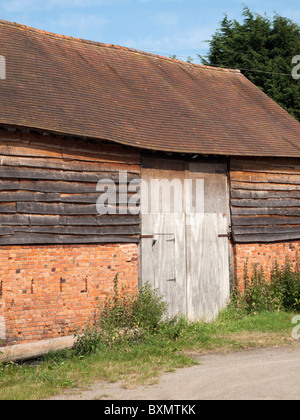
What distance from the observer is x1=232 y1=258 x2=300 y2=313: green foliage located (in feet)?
38.7

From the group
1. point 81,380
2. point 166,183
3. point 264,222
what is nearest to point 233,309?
point 264,222

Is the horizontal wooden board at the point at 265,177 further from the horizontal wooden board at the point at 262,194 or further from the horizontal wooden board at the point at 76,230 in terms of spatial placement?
the horizontal wooden board at the point at 76,230

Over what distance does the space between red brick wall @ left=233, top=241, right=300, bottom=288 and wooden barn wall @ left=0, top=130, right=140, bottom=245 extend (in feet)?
9.48

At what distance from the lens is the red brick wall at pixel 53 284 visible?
8703 millimetres

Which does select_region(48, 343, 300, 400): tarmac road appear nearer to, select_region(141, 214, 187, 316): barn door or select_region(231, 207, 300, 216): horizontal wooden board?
select_region(141, 214, 187, 316): barn door

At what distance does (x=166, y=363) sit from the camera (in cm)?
802

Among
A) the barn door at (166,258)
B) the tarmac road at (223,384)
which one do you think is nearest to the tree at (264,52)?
the barn door at (166,258)

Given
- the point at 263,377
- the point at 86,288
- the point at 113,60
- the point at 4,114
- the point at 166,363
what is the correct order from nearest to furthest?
the point at 263,377 < the point at 166,363 < the point at 4,114 < the point at 86,288 < the point at 113,60

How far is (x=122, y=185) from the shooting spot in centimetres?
1030

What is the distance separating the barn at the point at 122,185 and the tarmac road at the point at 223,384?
2567 mm

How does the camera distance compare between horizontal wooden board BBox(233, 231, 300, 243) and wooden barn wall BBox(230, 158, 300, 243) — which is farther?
wooden barn wall BBox(230, 158, 300, 243)

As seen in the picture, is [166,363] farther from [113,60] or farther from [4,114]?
[113,60]

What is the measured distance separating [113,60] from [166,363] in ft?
28.9

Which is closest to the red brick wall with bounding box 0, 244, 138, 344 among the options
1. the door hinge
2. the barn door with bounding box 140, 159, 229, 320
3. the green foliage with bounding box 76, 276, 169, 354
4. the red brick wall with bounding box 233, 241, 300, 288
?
the green foliage with bounding box 76, 276, 169, 354
